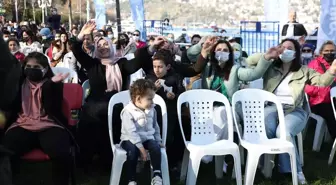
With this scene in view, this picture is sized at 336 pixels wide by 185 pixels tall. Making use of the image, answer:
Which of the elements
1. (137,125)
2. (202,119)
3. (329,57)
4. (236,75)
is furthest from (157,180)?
(329,57)

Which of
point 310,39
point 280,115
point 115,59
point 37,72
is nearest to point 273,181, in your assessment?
point 280,115

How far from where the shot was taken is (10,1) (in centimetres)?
4725

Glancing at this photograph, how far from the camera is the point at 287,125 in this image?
449 centimetres

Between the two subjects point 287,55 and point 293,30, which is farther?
point 293,30

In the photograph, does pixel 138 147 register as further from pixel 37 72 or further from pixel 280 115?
pixel 280 115

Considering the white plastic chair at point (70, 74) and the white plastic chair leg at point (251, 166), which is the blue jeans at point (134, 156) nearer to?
the white plastic chair leg at point (251, 166)

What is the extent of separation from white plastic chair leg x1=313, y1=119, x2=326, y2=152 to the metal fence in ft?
19.8

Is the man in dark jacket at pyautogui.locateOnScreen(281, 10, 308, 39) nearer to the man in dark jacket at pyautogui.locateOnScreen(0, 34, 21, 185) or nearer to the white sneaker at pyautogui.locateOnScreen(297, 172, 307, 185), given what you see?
the white sneaker at pyautogui.locateOnScreen(297, 172, 307, 185)

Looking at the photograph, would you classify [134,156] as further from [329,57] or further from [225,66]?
[329,57]

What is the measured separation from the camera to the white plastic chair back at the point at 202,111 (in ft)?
14.6

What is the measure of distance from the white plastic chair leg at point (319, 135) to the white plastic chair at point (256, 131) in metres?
1.16

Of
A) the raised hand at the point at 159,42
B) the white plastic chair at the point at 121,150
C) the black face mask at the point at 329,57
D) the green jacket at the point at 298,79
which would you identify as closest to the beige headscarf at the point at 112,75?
the white plastic chair at the point at 121,150

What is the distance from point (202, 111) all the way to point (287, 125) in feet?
2.71

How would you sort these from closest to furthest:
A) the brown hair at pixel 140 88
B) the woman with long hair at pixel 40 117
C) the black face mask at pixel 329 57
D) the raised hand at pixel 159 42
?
the woman with long hair at pixel 40 117 → the brown hair at pixel 140 88 → the raised hand at pixel 159 42 → the black face mask at pixel 329 57
